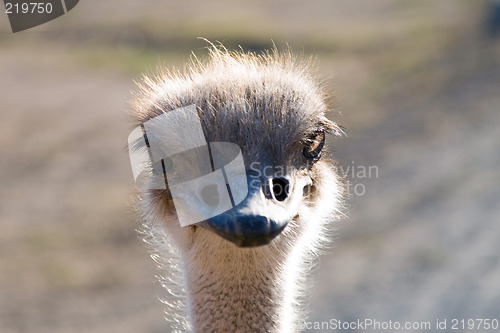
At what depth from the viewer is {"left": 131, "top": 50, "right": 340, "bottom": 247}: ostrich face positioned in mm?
1978

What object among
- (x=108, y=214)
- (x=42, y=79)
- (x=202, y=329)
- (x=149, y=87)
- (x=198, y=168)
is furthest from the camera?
(x=42, y=79)

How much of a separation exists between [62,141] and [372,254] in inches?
150

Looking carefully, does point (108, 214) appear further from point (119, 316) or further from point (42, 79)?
point (42, 79)

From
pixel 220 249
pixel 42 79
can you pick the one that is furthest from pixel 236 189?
pixel 42 79

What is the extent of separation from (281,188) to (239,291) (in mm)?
540

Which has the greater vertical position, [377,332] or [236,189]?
[236,189]

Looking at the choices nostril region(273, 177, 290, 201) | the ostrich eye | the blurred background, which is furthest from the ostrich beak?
the blurred background

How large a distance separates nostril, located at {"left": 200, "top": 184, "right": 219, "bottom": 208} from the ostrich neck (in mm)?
390

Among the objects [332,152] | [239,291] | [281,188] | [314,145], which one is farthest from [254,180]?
[332,152]

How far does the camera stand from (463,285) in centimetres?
589

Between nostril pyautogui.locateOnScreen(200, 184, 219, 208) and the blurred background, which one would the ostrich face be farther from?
the blurred background

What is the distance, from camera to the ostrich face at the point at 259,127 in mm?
1978

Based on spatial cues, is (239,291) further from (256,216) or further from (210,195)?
(256,216)

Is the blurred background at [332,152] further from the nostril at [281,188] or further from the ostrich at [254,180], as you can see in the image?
the nostril at [281,188]
